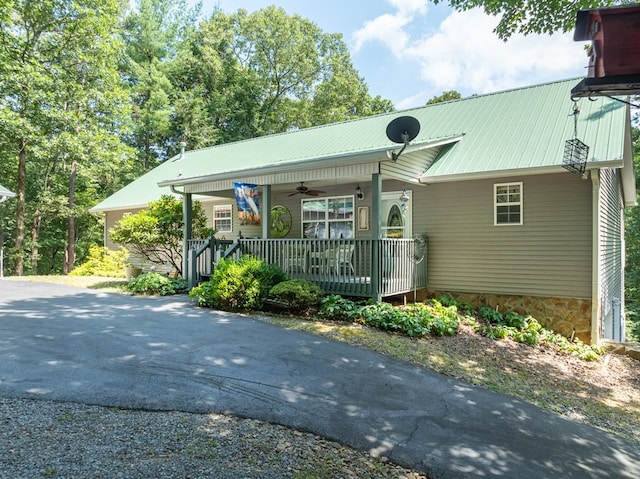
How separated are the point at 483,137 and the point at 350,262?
16.2 feet

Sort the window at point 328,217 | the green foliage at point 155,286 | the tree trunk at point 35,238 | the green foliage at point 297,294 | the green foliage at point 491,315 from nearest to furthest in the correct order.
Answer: the green foliage at point 297,294 < the green foliage at point 491,315 < the green foliage at point 155,286 < the window at point 328,217 < the tree trunk at point 35,238

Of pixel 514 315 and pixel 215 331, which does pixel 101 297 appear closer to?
pixel 215 331

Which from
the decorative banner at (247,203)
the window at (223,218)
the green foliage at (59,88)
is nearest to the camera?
the decorative banner at (247,203)

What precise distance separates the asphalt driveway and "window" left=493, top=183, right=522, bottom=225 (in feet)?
16.6

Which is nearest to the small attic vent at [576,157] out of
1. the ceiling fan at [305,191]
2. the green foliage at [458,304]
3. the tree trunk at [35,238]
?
the green foliage at [458,304]

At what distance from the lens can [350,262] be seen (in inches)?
339

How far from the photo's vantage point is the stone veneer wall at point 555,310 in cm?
833

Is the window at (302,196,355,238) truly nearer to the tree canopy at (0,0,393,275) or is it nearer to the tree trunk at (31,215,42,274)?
the tree canopy at (0,0,393,275)

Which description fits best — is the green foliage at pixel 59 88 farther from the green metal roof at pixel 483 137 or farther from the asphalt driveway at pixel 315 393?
the asphalt driveway at pixel 315 393

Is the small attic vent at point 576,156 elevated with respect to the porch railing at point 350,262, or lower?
elevated

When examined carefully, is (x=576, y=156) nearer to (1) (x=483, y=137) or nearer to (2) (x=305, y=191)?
(1) (x=483, y=137)

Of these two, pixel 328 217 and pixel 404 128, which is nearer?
pixel 404 128

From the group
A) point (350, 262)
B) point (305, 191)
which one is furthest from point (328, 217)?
point (350, 262)

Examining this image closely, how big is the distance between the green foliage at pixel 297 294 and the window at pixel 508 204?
4.37 metres
